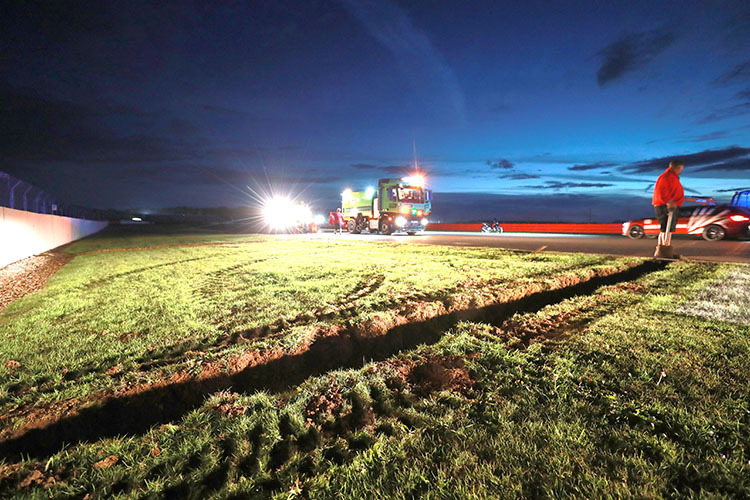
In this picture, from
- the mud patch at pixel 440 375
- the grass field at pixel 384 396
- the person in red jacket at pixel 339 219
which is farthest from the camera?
the person in red jacket at pixel 339 219

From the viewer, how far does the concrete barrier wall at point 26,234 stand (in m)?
9.85

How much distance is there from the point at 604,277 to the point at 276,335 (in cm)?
616

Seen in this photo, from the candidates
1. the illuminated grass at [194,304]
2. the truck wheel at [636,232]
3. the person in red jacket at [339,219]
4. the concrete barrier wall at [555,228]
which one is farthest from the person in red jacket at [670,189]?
the person in red jacket at [339,219]

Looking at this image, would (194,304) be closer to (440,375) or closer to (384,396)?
(384,396)

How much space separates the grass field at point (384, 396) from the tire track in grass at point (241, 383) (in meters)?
0.02

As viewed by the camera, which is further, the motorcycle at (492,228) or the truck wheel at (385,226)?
the motorcycle at (492,228)

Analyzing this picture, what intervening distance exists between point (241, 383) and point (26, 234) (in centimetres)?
1426

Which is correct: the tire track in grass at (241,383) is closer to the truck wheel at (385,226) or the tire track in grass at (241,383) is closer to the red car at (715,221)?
the red car at (715,221)

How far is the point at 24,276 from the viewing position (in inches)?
328

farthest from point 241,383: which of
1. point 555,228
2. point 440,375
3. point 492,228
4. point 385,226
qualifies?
point 555,228

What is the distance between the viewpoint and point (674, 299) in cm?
450

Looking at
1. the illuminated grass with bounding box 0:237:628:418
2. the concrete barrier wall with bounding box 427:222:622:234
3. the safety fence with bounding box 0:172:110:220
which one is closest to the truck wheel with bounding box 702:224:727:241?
the concrete barrier wall with bounding box 427:222:622:234

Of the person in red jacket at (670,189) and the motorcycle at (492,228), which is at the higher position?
the person in red jacket at (670,189)

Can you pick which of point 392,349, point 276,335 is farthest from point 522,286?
point 276,335
